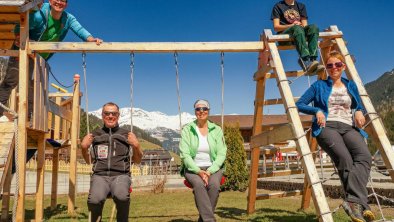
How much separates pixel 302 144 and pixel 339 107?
27.7 inches

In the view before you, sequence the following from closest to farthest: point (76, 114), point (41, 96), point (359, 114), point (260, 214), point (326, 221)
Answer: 1. point (326, 221)
2. point (359, 114)
3. point (41, 96)
4. point (260, 214)
5. point (76, 114)

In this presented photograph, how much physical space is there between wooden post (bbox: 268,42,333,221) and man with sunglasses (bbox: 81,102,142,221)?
185 centimetres

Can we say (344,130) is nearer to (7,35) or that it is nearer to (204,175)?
(204,175)

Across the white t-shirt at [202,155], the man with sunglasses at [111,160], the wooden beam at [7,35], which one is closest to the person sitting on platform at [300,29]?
the white t-shirt at [202,155]

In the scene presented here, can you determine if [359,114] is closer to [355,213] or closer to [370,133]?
[370,133]

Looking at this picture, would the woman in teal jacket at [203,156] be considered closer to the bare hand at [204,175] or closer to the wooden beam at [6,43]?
the bare hand at [204,175]

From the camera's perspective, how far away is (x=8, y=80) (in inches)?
238

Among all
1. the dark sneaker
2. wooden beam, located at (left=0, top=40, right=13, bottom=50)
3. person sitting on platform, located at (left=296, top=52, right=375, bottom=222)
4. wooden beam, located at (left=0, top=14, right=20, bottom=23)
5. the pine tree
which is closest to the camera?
the dark sneaker

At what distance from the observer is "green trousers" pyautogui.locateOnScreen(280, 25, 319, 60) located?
5348 mm

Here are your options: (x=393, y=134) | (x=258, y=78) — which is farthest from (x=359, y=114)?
(x=393, y=134)

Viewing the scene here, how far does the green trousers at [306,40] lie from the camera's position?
5.35m

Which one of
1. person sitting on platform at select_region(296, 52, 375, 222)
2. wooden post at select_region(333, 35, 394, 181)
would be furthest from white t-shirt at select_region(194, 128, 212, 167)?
wooden post at select_region(333, 35, 394, 181)

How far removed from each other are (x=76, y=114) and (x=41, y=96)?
224 cm

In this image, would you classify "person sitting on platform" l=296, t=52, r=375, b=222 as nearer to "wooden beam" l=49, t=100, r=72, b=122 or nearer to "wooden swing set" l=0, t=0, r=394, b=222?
"wooden swing set" l=0, t=0, r=394, b=222
